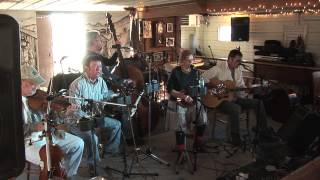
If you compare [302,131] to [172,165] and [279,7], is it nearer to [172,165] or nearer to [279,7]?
[172,165]

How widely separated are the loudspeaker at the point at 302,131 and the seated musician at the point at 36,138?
2399 mm

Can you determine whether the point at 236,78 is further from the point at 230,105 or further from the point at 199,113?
the point at 199,113

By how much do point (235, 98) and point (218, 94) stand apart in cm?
40

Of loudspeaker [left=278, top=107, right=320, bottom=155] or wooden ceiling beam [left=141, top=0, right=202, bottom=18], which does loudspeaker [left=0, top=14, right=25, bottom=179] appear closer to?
loudspeaker [left=278, top=107, right=320, bottom=155]

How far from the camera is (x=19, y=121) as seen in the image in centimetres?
94

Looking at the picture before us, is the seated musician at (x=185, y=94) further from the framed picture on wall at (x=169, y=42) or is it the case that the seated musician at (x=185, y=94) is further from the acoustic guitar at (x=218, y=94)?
the framed picture on wall at (x=169, y=42)

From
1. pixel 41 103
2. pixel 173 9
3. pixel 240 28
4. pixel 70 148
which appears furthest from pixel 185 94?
pixel 240 28

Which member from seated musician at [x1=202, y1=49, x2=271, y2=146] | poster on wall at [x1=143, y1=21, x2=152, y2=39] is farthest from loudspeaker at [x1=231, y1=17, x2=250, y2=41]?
seated musician at [x1=202, y1=49, x2=271, y2=146]

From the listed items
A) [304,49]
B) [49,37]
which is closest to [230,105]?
[304,49]

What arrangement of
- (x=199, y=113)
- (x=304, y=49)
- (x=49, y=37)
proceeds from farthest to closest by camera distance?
(x=49, y=37), (x=304, y=49), (x=199, y=113)

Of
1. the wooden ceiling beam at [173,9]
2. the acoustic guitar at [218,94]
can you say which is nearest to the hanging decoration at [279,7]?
the wooden ceiling beam at [173,9]

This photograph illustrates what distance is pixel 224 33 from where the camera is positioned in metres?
8.85

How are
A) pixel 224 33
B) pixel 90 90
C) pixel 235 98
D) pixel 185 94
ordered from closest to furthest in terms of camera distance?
pixel 90 90, pixel 185 94, pixel 235 98, pixel 224 33

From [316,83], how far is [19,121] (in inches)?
217
